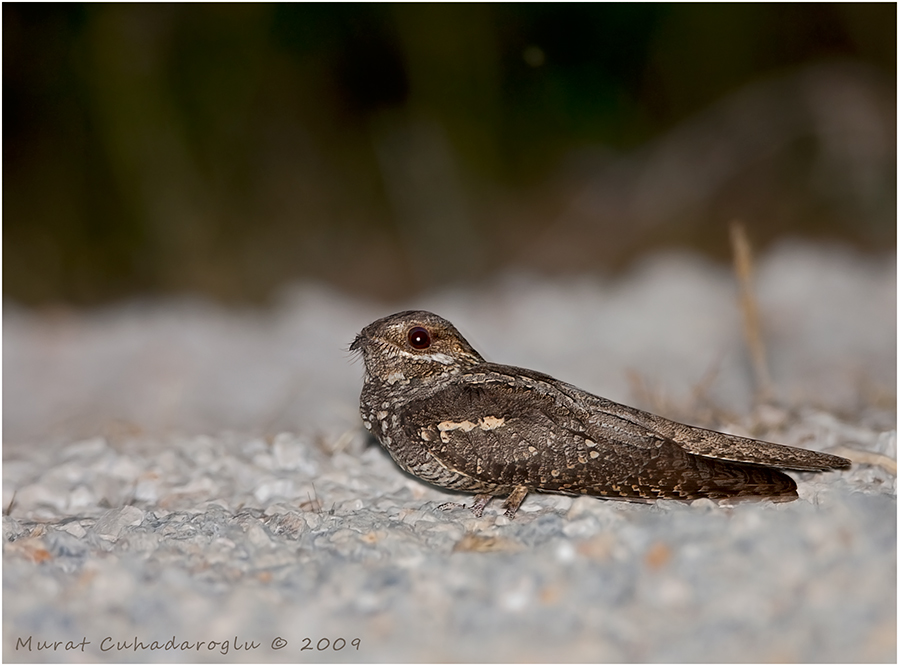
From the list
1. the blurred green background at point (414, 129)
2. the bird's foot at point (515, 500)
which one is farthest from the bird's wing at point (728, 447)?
the blurred green background at point (414, 129)

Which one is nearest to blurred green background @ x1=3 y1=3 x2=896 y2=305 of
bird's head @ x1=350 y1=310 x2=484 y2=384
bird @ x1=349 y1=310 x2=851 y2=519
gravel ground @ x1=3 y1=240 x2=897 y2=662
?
gravel ground @ x1=3 y1=240 x2=897 y2=662

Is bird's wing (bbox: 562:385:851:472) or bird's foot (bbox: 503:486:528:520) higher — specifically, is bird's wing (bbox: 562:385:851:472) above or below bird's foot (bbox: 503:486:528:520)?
above

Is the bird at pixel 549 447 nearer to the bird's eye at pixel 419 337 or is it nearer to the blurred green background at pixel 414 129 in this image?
the bird's eye at pixel 419 337

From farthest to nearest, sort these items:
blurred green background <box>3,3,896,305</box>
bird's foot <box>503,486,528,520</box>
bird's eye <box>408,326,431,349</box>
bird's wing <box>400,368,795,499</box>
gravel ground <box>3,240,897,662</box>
Result: blurred green background <box>3,3,896,305</box> < bird's eye <box>408,326,431,349</box> < bird's foot <box>503,486,528,520</box> < bird's wing <box>400,368,795,499</box> < gravel ground <box>3,240,897,662</box>

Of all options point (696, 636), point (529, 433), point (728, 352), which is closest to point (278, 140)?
point (728, 352)

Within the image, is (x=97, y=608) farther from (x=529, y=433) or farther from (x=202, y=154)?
(x=202, y=154)

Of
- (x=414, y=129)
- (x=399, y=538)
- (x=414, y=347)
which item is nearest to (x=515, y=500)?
(x=399, y=538)

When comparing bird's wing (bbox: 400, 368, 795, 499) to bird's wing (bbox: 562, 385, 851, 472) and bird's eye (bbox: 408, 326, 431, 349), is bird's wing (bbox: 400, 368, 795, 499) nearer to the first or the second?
bird's wing (bbox: 562, 385, 851, 472)
